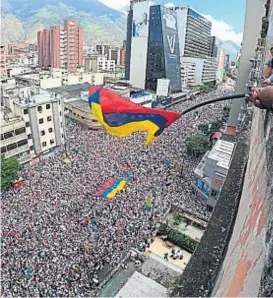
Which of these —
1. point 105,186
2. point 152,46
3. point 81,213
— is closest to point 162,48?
point 152,46

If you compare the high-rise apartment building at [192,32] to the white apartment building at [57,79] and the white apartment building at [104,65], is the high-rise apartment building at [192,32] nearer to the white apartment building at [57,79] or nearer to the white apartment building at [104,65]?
the white apartment building at [104,65]

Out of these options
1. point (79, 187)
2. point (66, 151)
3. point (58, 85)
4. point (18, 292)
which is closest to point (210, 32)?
point (58, 85)

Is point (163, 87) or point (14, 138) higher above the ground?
point (163, 87)

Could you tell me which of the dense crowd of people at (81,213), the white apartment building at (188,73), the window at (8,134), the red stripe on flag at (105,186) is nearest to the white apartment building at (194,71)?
the white apartment building at (188,73)

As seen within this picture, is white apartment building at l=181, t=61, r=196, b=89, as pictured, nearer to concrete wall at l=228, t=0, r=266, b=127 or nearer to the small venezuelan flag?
concrete wall at l=228, t=0, r=266, b=127

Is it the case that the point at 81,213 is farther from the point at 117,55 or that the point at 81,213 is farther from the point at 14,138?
the point at 117,55

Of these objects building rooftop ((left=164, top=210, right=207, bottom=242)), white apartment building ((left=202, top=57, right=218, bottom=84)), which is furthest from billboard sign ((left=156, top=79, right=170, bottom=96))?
building rooftop ((left=164, top=210, right=207, bottom=242))

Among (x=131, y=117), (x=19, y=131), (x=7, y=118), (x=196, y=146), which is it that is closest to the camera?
(x=131, y=117)

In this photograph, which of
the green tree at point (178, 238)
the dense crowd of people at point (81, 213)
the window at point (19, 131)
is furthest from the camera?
the window at point (19, 131)
